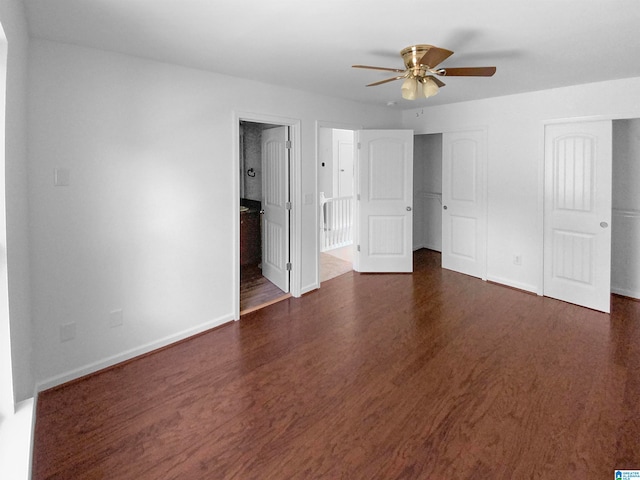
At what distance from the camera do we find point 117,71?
2.81 metres

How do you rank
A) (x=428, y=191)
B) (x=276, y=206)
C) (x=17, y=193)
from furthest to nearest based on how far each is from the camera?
(x=428, y=191)
(x=276, y=206)
(x=17, y=193)

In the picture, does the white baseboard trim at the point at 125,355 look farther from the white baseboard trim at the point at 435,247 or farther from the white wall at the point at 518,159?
the white baseboard trim at the point at 435,247

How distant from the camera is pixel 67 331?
2680 mm

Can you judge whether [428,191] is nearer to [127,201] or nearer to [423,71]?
[423,71]

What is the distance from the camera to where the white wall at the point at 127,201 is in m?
2.54

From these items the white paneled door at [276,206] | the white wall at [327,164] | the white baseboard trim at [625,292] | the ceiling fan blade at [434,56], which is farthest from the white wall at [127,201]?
the white baseboard trim at [625,292]

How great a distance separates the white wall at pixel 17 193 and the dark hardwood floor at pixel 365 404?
1.88 feet

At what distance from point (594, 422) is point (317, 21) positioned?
9.58 feet

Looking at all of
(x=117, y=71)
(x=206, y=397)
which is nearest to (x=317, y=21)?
(x=117, y=71)

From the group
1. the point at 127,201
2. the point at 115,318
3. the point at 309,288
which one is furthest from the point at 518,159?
the point at 115,318

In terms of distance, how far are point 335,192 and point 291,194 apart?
322cm

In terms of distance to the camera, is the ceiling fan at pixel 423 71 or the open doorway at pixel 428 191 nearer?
the ceiling fan at pixel 423 71

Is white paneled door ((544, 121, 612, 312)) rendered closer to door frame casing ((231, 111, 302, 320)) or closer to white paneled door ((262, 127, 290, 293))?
door frame casing ((231, 111, 302, 320))

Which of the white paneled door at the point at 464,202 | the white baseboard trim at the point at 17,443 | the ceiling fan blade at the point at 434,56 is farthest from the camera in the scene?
the white paneled door at the point at 464,202
